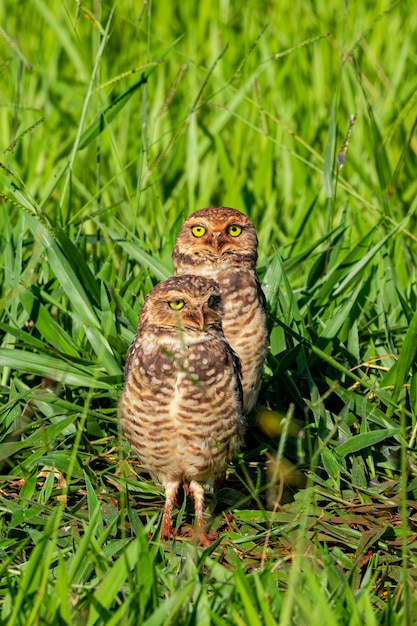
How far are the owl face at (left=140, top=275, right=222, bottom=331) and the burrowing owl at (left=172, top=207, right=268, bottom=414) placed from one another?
46 centimetres

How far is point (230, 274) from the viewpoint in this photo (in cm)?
413

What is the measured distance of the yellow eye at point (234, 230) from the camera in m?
4.18

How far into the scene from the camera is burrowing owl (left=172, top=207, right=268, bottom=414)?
13.0 ft

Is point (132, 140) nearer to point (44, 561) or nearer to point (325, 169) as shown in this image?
point (325, 169)

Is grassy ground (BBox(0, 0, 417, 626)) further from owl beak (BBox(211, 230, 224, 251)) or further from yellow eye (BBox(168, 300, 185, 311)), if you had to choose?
yellow eye (BBox(168, 300, 185, 311))

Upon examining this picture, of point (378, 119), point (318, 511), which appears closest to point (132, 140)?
point (378, 119)

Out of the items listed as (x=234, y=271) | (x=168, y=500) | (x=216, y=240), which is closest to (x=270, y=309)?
(x=234, y=271)

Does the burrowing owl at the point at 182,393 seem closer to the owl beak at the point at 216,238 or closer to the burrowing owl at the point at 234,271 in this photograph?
the burrowing owl at the point at 234,271

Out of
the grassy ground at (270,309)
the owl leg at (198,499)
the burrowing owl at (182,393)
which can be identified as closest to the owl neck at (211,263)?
the grassy ground at (270,309)

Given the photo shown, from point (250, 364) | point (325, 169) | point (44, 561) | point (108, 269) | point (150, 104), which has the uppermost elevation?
point (150, 104)

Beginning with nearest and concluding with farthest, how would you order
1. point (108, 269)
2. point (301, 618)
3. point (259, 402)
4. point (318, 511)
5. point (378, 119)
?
point (301, 618) < point (318, 511) < point (259, 402) < point (108, 269) < point (378, 119)

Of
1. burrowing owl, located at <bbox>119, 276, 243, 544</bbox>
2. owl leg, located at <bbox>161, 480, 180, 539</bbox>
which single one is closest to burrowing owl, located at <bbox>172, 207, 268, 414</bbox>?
burrowing owl, located at <bbox>119, 276, 243, 544</bbox>

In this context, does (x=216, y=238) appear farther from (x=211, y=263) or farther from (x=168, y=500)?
(x=168, y=500)

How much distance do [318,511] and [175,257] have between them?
1364mm
